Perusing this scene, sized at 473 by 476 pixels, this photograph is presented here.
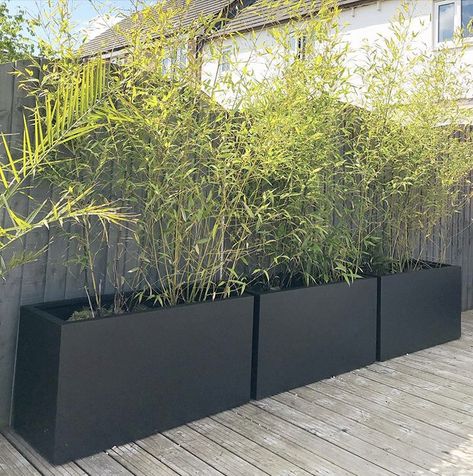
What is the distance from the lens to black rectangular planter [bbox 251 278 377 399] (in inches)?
84.3

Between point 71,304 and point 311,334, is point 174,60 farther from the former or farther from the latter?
point 311,334

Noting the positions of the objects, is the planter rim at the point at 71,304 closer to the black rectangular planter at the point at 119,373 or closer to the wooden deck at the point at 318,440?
the black rectangular planter at the point at 119,373

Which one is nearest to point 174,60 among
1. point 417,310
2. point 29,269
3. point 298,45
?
point 298,45

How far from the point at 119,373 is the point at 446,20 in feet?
24.3

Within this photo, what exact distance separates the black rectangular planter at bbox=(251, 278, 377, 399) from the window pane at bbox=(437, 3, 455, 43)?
234 inches

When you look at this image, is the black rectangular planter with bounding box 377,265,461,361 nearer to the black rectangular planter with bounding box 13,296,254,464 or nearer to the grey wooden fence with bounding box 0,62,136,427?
the black rectangular planter with bounding box 13,296,254,464

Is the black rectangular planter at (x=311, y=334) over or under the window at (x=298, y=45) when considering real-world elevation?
under

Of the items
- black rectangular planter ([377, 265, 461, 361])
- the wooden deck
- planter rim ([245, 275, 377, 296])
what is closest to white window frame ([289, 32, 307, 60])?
planter rim ([245, 275, 377, 296])

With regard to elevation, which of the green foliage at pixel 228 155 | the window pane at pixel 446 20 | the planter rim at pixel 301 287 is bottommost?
the planter rim at pixel 301 287

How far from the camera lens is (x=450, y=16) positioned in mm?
7039

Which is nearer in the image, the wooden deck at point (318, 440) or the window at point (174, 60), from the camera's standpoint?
the wooden deck at point (318, 440)

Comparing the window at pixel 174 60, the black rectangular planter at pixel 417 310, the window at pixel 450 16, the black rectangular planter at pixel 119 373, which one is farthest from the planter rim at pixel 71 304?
the window at pixel 450 16

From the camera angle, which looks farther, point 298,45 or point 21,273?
point 298,45

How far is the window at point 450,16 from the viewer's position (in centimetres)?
689
